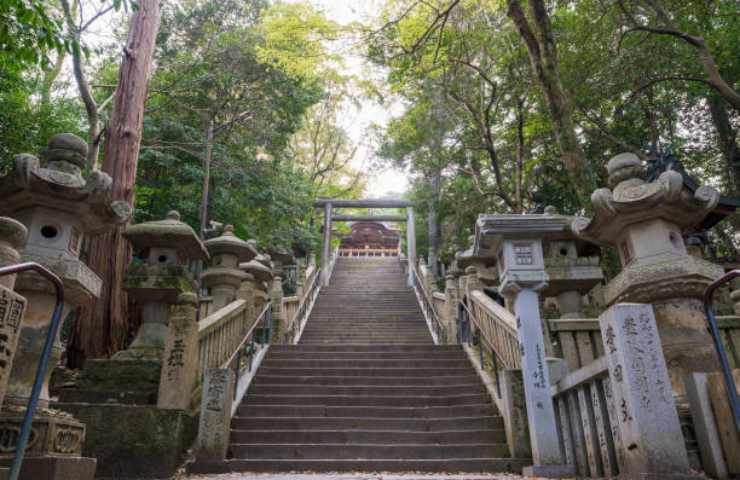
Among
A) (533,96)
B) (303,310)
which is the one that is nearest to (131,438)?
(303,310)

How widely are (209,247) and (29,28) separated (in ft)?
14.5

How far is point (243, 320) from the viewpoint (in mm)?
8148

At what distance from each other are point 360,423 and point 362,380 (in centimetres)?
153

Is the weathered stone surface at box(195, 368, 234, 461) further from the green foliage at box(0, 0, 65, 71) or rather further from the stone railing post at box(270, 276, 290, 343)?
the stone railing post at box(270, 276, 290, 343)

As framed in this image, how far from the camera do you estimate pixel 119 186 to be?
784cm

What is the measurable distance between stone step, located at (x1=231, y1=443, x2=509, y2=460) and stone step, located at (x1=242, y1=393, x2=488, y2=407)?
4.29 feet

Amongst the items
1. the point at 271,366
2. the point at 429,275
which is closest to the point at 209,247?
the point at 271,366

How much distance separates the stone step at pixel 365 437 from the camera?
574 cm

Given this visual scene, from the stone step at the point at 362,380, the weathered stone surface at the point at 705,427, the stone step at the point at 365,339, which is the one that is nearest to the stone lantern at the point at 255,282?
the stone step at the point at 362,380

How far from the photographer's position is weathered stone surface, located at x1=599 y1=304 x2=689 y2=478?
2.79 meters

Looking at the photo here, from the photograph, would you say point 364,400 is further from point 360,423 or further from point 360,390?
point 360,423

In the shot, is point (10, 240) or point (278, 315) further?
point (278, 315)

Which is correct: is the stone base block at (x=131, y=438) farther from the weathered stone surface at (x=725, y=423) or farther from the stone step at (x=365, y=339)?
the stone step at (x=365, y=339)

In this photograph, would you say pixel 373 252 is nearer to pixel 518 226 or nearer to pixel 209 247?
pixel 209 247
